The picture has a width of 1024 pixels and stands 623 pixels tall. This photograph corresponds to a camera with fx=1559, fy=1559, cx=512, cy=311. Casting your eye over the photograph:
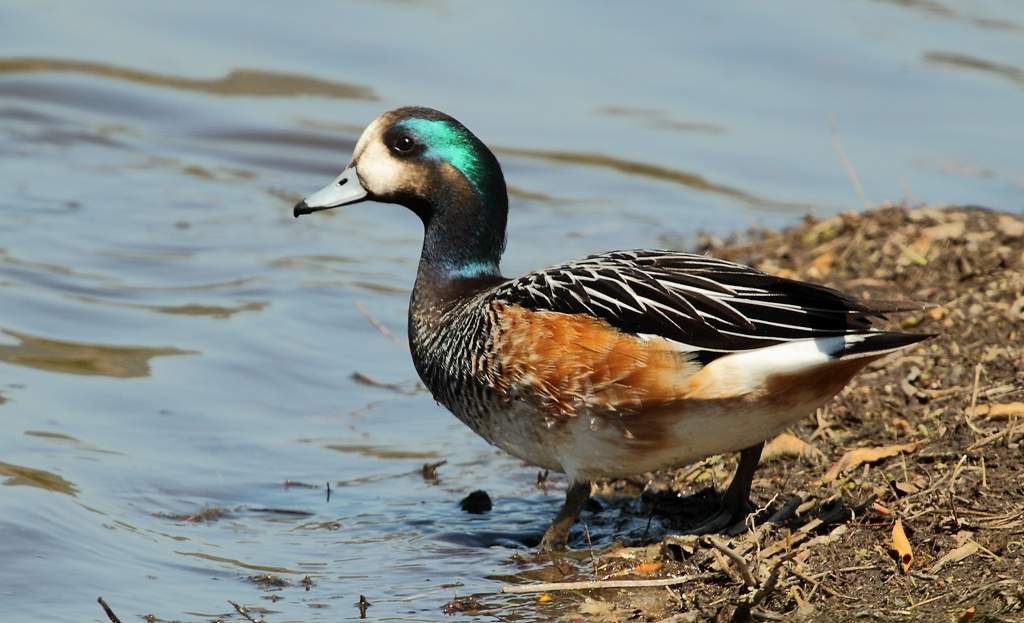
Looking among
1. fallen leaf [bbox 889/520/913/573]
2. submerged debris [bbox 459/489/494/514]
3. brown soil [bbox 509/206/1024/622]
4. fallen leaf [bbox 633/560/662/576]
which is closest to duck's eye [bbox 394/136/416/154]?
submerged debris [bbox 459/489/494/514]

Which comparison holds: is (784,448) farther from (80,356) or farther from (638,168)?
(638,168)

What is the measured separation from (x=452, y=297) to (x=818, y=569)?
1.88 m

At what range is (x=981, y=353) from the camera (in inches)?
240

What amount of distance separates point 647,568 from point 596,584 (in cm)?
31

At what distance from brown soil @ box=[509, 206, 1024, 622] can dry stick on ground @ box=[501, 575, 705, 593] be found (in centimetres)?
6

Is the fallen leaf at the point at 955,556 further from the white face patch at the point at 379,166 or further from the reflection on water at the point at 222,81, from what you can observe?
the reflection on water at the point at 222,81

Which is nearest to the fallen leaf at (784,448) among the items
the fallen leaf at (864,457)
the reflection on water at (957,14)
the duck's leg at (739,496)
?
the fallen leaf at (864,457)

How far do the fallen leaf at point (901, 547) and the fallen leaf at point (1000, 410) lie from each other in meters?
0.84

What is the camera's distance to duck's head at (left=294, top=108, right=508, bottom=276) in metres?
5.90

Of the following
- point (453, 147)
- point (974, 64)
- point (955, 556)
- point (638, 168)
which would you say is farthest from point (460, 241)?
point (974, 64)

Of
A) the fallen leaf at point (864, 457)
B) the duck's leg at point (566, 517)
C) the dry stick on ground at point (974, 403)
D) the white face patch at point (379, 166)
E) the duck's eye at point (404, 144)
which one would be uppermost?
the duck's eye at point (404, 144)

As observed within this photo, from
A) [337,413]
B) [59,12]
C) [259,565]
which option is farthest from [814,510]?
[59,12]

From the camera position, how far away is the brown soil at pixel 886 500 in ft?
14.4

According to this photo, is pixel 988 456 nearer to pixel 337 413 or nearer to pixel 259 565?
pixel 259 565
